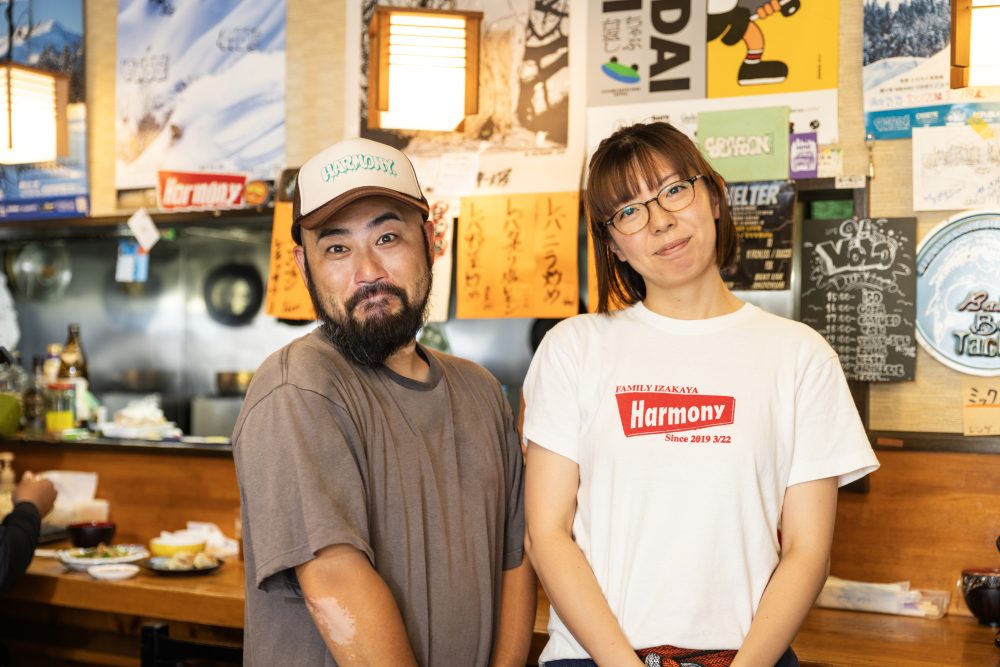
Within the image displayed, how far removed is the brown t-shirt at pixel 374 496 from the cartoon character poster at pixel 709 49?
1452mm

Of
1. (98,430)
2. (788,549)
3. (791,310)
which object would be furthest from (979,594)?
(98,430)

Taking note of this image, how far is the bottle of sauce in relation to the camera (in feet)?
12.1

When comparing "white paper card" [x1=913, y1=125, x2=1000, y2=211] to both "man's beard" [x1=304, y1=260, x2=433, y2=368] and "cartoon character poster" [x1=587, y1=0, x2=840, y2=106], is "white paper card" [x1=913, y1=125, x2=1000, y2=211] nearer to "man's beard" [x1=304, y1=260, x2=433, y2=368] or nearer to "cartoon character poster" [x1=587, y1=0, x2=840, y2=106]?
"cartoon character poster" [x1=587, y1=0, x2=840, y2=106]

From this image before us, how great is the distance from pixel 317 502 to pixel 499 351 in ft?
10.0

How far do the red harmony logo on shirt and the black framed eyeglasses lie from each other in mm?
295

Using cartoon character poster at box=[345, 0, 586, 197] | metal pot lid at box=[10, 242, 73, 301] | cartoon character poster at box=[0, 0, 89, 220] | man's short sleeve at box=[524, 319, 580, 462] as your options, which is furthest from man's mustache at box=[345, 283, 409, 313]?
metal pot lid at box=[10, 242, 73, 301]

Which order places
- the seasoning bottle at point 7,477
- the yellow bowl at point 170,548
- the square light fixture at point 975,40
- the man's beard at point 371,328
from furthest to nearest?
the seasoning bottle at point 7,477, the yellow bowl at point 170,548, the square light fixture at point 975,40, the man's beard at point 371,328

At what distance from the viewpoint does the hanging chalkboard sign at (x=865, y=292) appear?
8.53 feet

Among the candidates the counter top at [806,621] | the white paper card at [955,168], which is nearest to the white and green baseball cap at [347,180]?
the counter top at [806,621]

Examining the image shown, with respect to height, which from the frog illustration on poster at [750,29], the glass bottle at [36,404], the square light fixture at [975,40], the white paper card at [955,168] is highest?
the frog illustration on poster at [750,29]

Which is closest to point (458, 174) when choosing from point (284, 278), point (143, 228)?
point (284, 278)

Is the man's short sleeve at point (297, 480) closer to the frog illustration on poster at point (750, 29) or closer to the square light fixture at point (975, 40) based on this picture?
the square light fixture at point (975, 40)

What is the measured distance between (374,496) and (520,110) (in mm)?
1791

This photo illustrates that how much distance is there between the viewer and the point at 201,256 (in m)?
4.25
